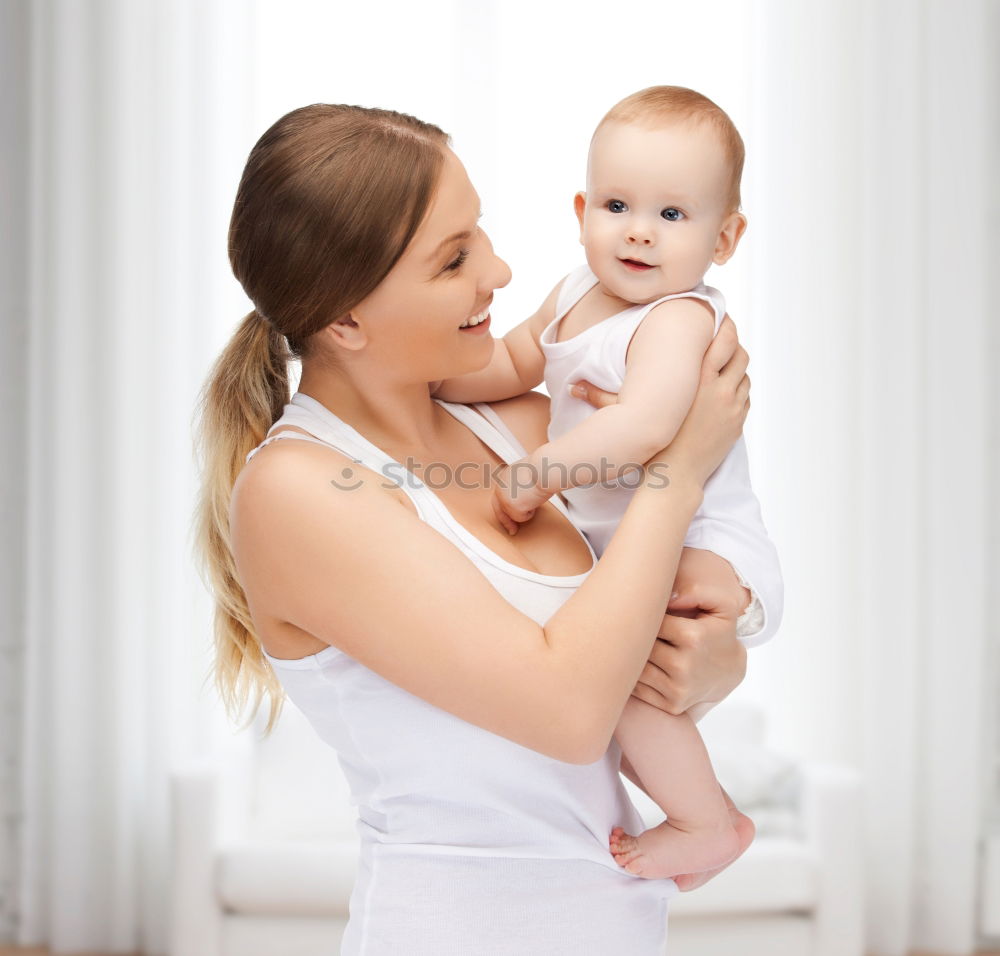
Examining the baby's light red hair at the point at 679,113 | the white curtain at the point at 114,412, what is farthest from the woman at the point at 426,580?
the white curtain at the point at 114,412

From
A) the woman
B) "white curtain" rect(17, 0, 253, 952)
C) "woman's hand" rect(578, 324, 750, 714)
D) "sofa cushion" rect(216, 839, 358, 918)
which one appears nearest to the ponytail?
the woman

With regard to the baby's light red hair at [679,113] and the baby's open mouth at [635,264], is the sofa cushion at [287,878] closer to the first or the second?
the baby's open mouth at [635,264]

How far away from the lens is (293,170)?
43.4 inches

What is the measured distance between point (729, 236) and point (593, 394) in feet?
0.82

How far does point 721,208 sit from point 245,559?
63 cm

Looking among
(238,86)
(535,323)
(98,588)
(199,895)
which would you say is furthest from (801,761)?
(238,86)

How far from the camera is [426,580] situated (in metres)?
1.04

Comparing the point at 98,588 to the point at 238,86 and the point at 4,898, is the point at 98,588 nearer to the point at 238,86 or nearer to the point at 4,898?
the point at 4,898

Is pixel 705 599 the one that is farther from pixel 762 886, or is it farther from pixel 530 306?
pixel 530 306

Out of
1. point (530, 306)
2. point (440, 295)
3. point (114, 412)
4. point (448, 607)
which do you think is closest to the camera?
point (448, 607)

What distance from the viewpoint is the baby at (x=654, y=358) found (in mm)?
1176

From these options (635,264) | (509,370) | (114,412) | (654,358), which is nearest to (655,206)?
(635,264)

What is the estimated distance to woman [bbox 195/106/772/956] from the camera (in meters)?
1.04

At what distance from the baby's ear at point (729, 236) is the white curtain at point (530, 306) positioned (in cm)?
236
